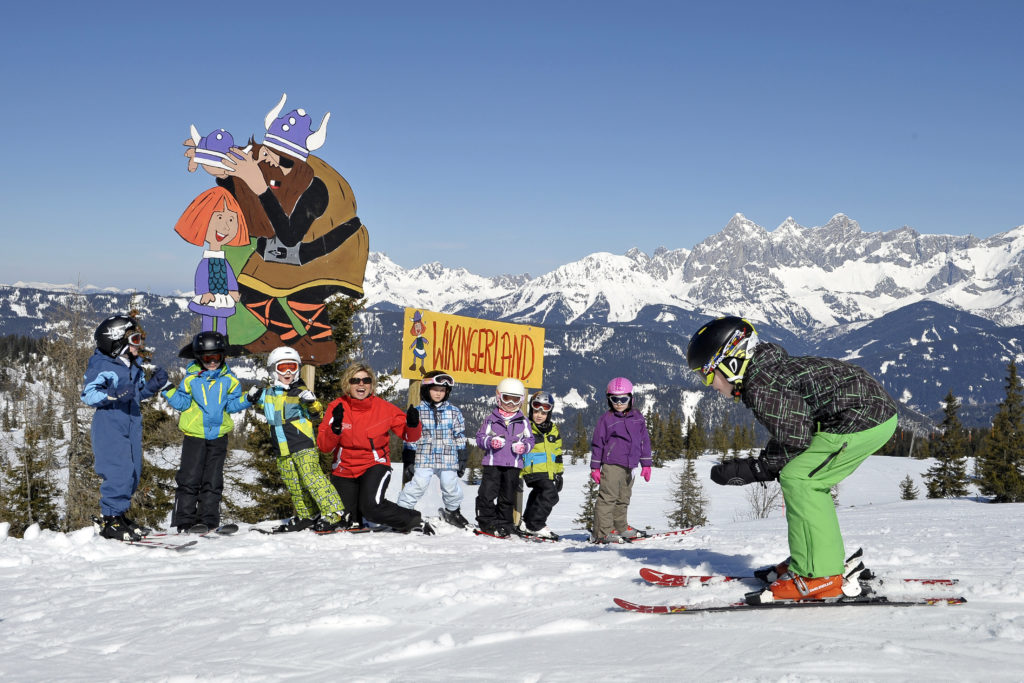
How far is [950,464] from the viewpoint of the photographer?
50.2 m

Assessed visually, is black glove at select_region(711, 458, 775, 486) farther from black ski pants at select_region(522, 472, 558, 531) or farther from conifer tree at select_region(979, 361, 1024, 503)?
conifer tree at select_region(979, 361, 1024, 503)

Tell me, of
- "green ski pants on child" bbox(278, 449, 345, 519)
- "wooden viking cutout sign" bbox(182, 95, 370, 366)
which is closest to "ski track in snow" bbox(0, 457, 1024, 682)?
"green ski pants on child" bbox(278, 449, 345, 519)

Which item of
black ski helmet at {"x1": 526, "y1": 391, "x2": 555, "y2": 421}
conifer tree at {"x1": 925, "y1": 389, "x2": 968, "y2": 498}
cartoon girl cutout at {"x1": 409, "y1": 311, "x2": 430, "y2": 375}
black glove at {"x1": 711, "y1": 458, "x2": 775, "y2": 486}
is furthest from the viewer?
conifer tree at {"x1": 925, "y1": 389, "x2": 968, "y2": 498}

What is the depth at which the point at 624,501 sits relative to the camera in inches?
391

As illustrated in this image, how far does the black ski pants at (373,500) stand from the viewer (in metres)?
8.61

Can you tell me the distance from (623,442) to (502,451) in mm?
1533

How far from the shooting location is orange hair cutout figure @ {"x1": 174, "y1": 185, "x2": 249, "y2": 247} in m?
10.4

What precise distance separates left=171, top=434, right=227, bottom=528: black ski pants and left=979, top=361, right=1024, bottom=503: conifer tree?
37821mm

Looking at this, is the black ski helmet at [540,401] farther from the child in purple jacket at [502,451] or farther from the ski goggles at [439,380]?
the ski goggles at [439,380]

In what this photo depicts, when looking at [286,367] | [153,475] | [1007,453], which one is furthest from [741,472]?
[1007,453]

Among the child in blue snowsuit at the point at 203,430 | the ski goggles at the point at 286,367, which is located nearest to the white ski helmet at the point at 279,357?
the ski goggles at the point at 286,367

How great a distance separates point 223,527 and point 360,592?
3655 millimetres

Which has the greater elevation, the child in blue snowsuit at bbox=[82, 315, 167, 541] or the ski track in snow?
the child in blue snowsuit at bbox=[82, 315, 167, 541]

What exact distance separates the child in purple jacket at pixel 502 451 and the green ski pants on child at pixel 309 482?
184 centimetres
